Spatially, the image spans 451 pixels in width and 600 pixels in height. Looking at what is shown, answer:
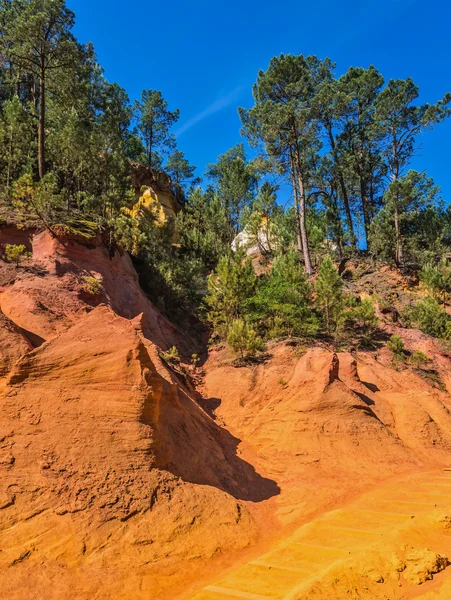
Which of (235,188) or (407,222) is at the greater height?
(235,188)

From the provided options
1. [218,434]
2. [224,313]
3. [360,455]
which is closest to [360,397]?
[360,455]

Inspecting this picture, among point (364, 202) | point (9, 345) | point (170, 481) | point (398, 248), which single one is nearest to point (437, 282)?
point (398, 248)

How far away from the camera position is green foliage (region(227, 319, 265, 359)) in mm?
15627

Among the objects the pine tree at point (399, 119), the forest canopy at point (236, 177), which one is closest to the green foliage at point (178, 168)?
the forest canopy at point (236, 177)

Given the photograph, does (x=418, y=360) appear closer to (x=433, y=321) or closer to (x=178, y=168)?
(x=433, y=321)

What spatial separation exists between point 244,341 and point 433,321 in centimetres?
1231

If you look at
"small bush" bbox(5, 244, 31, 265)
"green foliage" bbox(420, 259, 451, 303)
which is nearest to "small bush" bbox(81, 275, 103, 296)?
"small bush" bbox(5, 244, 31, 265)

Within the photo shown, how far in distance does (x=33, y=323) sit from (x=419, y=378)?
16.0 m

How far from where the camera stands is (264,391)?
1399 cm

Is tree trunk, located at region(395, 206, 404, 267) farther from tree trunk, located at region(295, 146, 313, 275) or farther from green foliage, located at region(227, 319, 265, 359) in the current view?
green foliage, located at region(227, 319, 265, 359)

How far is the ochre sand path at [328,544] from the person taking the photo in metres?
5.14

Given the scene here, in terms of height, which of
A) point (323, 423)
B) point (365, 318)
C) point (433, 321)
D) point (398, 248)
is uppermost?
point (398, 248)

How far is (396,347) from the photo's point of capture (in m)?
18.6

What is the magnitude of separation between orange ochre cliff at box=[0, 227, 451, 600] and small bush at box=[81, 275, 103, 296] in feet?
0.64
